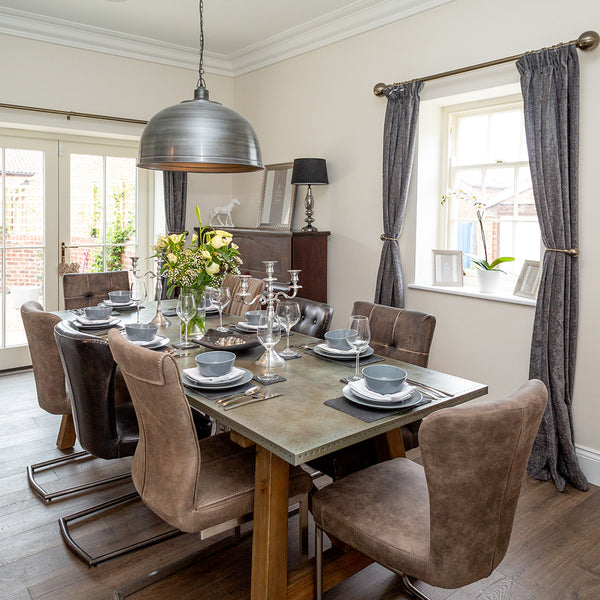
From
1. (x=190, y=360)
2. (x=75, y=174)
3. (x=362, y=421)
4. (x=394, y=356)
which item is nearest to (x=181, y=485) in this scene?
(x=362, y=421)

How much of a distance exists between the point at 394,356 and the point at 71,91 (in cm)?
359

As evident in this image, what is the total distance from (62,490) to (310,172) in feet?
8.90

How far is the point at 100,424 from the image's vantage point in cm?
218

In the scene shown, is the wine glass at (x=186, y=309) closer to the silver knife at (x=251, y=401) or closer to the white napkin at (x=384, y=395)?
the silver knife at (x=251, y=401)

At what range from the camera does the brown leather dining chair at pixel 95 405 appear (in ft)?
6.92

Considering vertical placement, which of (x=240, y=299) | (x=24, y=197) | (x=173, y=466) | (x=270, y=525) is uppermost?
(x=24, y=197)

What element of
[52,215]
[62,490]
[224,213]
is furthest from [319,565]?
[52,215]

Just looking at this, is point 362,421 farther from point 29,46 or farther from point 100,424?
point 29,46

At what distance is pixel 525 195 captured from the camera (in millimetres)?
3488

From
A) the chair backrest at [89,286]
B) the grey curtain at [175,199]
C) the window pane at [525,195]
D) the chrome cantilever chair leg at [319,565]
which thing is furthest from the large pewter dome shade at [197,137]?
the grey curtain at [175,199]

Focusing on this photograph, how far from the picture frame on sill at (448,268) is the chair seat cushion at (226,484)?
2.20 meters

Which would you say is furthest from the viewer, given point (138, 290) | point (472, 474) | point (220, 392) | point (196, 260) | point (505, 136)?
point (505, 136)

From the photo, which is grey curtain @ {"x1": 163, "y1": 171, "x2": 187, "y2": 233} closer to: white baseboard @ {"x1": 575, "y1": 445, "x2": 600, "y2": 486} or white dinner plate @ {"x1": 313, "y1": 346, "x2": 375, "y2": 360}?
white dinner plate @ {"x1": 313, "y1": 346, "x2": 375, "y2": 360}

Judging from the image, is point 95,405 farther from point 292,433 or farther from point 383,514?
point 383,514
